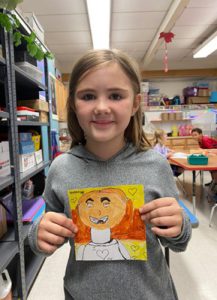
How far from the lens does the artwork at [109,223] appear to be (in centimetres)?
70

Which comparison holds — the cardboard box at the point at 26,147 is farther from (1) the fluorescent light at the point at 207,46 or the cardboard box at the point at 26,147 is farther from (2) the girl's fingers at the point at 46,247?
(1) the fluorescent light at the point at 207,46

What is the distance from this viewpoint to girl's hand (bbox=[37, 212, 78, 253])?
68 cm

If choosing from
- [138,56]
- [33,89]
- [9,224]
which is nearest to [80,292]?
[9,224]

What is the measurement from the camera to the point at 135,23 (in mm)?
4441

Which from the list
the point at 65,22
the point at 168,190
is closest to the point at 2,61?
the point at 168,190

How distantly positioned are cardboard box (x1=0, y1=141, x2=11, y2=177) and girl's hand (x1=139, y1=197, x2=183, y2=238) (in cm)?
107

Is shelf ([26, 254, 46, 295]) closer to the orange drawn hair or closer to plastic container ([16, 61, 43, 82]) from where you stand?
the orange drawn hair

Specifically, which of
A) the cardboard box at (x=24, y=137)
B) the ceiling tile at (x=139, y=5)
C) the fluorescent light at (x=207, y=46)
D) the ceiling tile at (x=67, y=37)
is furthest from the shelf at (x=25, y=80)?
the fluorescent light at (x=207, y=46)

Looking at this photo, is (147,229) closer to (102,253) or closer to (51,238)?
(102,253)

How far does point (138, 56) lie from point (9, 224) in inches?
239

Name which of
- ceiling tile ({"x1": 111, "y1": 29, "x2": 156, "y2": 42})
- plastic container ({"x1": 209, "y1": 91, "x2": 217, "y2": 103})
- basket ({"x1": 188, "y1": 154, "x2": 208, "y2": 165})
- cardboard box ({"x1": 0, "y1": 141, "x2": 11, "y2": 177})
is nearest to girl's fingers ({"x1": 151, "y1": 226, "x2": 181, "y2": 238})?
cardboard box ({"x1": 0, "y1": 141, "x2": 11, "y2": 177})

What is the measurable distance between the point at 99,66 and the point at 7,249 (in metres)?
1.26

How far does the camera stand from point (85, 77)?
74 centimetres

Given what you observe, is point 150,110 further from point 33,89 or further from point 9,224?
point 9,224
